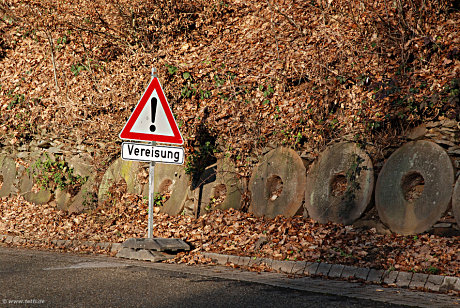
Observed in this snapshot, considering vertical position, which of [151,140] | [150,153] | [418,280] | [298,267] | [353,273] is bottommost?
[298,267]

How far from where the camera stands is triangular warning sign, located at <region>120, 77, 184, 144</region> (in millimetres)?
8117

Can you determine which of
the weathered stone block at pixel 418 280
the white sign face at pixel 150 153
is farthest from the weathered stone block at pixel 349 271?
the white sign face at pixel 150 153

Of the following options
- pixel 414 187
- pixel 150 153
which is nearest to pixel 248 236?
pixel 150 153

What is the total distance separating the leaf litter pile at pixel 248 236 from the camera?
20.9 feet

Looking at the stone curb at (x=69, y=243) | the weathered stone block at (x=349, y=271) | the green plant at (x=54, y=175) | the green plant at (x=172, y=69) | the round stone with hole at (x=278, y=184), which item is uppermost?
the green plant at (x=172, y=69)

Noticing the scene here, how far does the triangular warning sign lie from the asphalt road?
2077mm

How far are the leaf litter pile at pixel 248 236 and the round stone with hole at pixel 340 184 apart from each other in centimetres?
23

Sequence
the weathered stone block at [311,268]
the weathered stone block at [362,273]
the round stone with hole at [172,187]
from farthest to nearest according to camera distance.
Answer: the round stone with hole at [172,187] < the weathered stone block at [311,268] < the weathered stone block at [362,273]

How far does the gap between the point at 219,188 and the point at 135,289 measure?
202 inches

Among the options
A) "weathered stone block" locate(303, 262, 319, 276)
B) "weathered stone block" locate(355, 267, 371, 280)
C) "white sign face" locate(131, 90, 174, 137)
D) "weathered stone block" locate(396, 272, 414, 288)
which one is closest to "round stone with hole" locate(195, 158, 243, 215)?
"white sign face" locate(131, 90, 174, 137)

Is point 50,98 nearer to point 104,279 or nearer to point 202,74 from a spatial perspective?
point 202,74

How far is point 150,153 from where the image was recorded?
8.18m

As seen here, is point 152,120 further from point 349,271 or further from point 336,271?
point 349,271

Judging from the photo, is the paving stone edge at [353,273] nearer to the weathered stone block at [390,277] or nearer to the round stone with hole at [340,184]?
the weathered stone block at [390,277]
